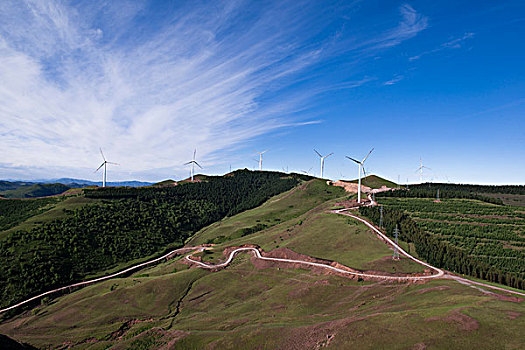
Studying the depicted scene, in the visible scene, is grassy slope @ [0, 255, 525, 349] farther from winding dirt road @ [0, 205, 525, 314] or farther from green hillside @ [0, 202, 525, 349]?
winding dirt road @ [0, 205, 525, 314]

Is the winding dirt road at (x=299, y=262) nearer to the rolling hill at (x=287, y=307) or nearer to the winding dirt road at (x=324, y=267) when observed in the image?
the winding dirt road at (x=324, y=267)

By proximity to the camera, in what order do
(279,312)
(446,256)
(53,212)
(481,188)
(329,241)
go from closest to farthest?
(279,312) < (446,256) < (329,241) < (53,212) < (481,188)

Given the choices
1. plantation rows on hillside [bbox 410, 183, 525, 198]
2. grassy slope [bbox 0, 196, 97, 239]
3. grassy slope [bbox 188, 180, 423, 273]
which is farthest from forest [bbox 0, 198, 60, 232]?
plantation rows on hillside [bbox 410, 183, 525, 198]

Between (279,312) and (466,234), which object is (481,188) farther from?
(279,312)

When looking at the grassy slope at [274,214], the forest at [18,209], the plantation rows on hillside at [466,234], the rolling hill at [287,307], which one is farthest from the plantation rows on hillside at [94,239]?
the plantation rows on hillside at [466,234]

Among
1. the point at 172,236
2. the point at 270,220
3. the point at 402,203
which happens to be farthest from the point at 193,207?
the point at 402,203

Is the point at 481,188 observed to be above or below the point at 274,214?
above

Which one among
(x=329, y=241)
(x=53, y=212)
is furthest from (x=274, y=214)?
(x=53, y=212)
